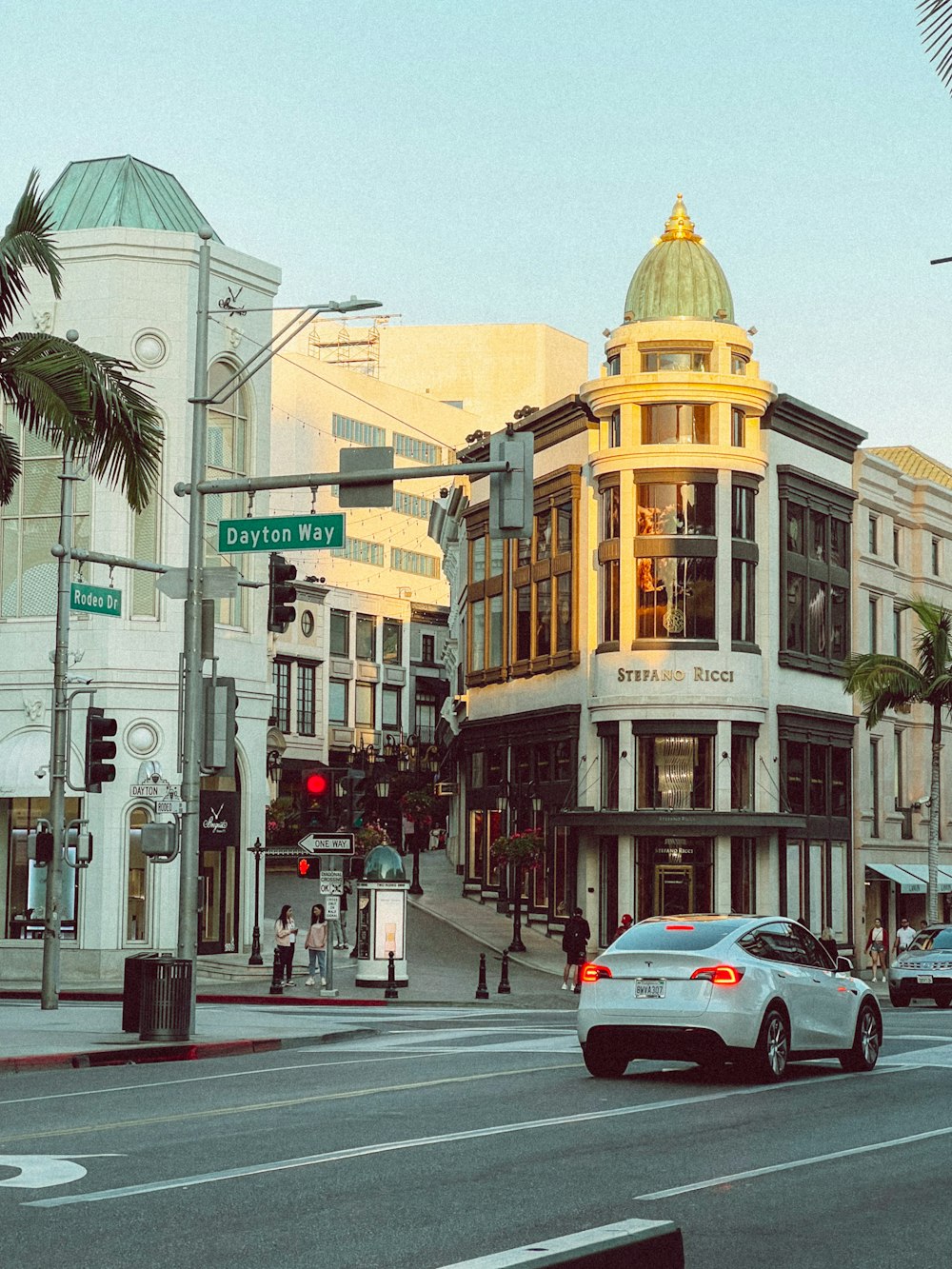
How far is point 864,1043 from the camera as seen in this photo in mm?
19016

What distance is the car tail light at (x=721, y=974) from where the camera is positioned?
1694 cm

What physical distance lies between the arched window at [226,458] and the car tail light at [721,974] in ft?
100

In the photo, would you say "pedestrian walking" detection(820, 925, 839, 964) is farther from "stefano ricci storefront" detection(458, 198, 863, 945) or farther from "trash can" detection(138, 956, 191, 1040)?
"stefano ricci storefront" detection(458, 198, 863, 945)

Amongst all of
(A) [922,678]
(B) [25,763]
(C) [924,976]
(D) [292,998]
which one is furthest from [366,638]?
(D) [292,998]

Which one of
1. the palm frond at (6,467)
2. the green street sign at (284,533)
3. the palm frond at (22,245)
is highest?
the palm frond at (22,245)

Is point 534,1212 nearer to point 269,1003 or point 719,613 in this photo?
point 269,1003

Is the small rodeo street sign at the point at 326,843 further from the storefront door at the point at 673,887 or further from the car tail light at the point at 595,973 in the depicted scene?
the car tail light at the point at 595,973

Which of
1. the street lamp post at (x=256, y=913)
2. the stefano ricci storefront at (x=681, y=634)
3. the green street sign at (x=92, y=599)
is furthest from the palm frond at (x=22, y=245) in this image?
the stefano ricci storefront at (x=681, y=634)

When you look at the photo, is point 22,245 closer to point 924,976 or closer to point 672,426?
point 924,976

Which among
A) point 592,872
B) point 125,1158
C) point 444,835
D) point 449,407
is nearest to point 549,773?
point 592,872

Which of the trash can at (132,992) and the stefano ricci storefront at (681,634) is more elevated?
the stefano ricci storefront at (681,634)

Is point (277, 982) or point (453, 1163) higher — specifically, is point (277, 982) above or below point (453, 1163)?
below

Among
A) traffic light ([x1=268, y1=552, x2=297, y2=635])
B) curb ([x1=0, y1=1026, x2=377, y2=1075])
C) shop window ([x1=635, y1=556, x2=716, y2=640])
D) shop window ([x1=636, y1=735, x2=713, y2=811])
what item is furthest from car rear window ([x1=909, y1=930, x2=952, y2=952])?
traffic light ([x1=268, y1=552, x2=297, y2=635])

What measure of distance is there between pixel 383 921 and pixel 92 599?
45.8ft
